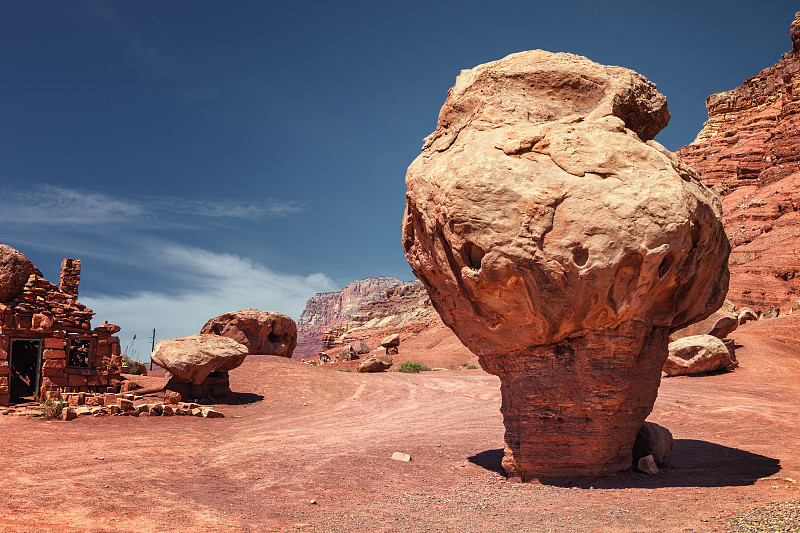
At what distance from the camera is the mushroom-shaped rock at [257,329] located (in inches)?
999

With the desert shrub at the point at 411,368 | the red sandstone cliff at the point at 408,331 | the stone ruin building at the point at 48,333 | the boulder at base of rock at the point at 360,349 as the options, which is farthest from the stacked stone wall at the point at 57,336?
the boulder at base of rock at the point at 360,349

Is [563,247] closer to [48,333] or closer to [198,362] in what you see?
[198,362]

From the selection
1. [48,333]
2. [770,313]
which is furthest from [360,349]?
[48,333]

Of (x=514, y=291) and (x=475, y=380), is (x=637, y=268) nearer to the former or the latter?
(x=514, y=291)

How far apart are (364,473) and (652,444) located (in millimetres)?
3978

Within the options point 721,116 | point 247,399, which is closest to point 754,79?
point 721,116

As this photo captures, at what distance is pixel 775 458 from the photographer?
799 centimetres

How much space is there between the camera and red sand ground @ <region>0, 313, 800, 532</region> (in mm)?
5535

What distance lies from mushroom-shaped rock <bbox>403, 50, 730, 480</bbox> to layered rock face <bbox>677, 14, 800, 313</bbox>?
73.1 feet

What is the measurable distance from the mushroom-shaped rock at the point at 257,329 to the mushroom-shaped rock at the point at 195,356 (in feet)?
27.5

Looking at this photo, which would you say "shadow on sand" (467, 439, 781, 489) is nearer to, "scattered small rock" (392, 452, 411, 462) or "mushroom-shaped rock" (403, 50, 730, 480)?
"mushroom-shaped rock" (403, 50, 730, 480)

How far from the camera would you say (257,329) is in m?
26.0

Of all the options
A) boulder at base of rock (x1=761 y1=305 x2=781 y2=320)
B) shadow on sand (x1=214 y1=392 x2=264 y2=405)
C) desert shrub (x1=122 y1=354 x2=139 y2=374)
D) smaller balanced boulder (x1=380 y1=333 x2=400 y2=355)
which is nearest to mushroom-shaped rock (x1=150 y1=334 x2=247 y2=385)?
shadow on sand (x1=214 y1=392 x2=264 y2=405)

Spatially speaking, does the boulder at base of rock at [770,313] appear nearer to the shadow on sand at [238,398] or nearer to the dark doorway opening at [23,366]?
the shadow on sand at [238,398]
